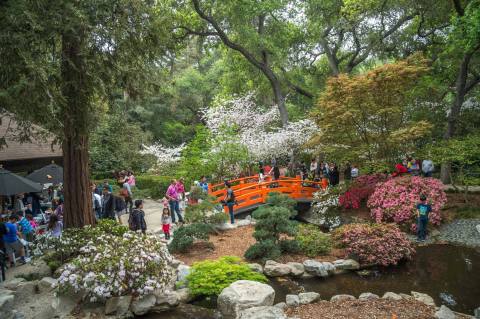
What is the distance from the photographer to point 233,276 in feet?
27.3

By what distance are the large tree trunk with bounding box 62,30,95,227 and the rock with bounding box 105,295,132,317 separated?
315 centimetres

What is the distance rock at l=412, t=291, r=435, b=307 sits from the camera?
7449 mm

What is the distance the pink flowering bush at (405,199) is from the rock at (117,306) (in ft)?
29.0

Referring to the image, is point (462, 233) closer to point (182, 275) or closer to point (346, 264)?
point (346, 264)

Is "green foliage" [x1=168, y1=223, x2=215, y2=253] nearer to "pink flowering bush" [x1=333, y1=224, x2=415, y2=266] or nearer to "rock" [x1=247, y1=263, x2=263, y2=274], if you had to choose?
"rock" [x1=247, y1=263, x2=263, y2=274]

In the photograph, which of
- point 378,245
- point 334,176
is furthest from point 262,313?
point 334,176

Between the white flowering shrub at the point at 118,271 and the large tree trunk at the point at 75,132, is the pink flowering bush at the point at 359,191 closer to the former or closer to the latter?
the white flowering shrub at the point at 118,271

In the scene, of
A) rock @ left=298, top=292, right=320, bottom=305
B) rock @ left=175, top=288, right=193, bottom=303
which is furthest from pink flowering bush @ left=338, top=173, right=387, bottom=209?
rock @ left=175, top=288, right=193, bottom=303

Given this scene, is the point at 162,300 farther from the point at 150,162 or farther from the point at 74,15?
the point at 150,162

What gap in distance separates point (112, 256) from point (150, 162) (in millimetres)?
20016

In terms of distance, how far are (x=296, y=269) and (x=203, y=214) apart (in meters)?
4.09

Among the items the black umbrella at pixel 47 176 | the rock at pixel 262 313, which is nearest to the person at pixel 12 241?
the black umbrella at pixel 47 176

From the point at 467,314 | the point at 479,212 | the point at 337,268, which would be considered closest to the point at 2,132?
the point at 337,268

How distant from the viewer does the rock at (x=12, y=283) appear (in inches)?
321
